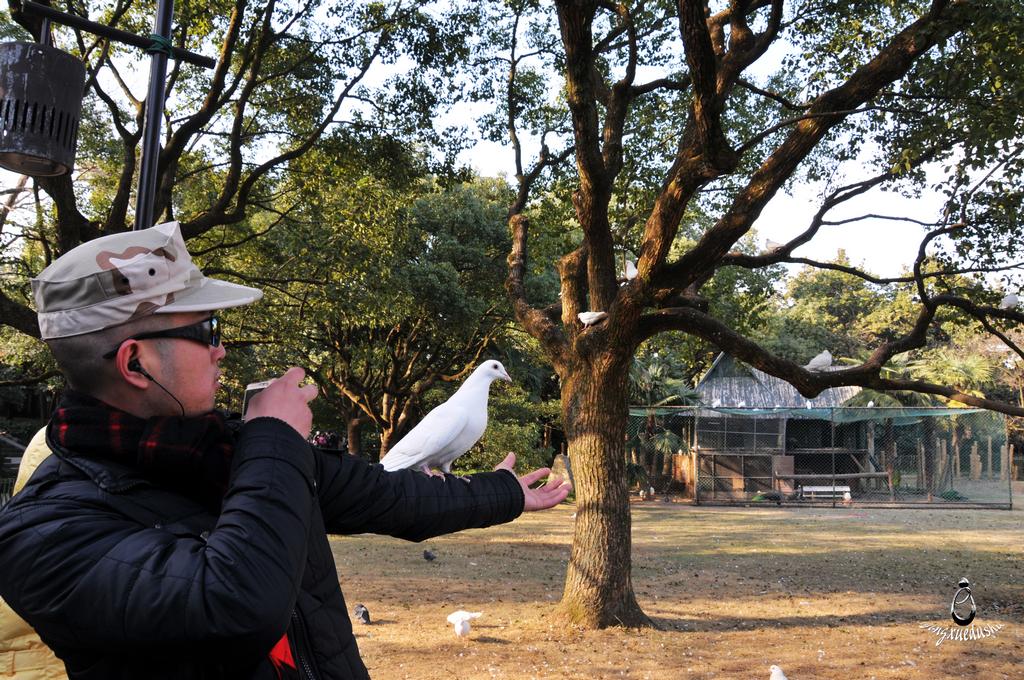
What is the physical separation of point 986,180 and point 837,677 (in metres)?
4.98

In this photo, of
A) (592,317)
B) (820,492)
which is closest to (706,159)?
(592,317)

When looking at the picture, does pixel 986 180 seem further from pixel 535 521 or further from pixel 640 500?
pixel 640 500

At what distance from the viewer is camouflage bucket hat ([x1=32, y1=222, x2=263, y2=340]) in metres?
1.28

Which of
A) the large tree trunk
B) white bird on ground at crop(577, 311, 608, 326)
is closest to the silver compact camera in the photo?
white bird on ground at crop(577, 311, 608, 326)

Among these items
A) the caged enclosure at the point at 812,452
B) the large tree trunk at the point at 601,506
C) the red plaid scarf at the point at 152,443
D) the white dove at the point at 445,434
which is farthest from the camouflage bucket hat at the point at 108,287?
the caged enclosure at the point at 812,452

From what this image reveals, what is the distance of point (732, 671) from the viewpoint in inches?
255

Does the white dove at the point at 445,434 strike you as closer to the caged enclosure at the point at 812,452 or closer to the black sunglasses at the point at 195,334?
the black sunglasses at the point at 195,334

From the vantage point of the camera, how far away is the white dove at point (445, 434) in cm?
297

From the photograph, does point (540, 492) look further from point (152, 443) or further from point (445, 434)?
point (445, 434)

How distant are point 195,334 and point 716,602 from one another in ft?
28.9

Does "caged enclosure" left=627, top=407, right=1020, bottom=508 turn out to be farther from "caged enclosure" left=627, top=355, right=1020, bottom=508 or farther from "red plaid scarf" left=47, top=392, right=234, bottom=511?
"red plaid scarf" left=47, top=392, right=234, bottom=511

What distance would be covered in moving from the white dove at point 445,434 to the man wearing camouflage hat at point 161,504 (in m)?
1.49

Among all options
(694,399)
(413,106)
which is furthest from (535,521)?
(413,106)

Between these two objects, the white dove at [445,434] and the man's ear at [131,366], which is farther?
the white dove at [445,434]
